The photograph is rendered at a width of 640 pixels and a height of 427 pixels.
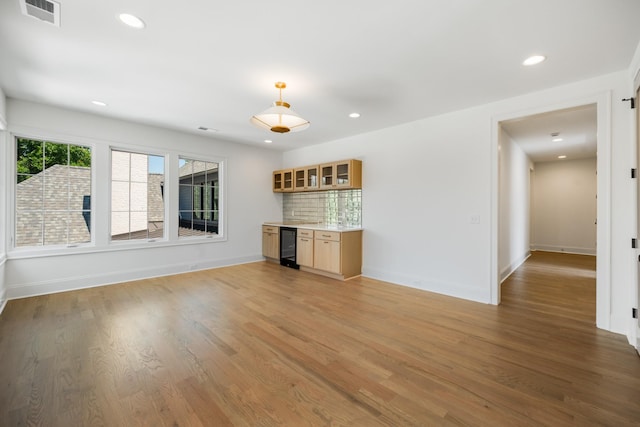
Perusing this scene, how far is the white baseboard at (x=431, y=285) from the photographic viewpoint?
373 cm

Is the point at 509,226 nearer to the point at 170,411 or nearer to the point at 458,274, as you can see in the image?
the point at 458,274

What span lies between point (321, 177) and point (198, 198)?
2.51 meters

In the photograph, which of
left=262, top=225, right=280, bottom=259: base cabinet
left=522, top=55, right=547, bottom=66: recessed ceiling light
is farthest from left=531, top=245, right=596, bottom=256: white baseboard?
left=262, top=225, right=280, bottom=259: base cabinet

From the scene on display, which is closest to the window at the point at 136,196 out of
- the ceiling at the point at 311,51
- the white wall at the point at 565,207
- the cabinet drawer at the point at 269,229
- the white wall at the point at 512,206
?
the ceiling at the point at 311,51

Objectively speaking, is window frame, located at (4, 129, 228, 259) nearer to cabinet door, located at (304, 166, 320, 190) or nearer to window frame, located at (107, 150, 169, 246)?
window frame, located at (107, 150, 169, 246)

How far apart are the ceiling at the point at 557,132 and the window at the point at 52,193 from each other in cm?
622

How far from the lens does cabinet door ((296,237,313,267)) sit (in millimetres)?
5297

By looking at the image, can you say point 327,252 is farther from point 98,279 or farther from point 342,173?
point 98,279

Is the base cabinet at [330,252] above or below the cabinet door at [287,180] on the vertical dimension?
below

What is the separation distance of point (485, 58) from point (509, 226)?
12.4 ft

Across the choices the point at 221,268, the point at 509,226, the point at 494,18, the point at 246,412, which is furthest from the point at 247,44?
the point at 509,226

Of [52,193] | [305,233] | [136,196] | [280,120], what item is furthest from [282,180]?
[52,193]

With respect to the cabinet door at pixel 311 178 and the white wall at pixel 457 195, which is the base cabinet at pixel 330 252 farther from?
the cabinet door at pixel 311 178

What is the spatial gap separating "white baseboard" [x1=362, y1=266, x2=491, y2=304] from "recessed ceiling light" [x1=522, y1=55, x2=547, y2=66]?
265cm
